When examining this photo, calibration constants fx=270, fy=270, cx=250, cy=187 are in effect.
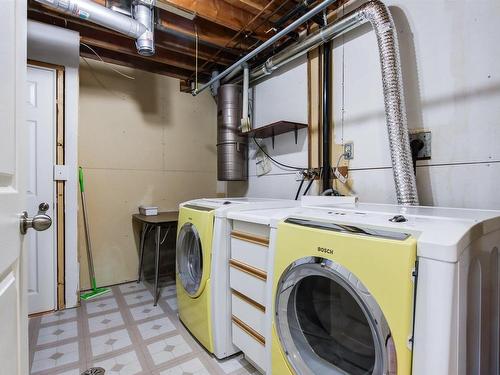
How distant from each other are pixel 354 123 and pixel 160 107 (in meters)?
2.22

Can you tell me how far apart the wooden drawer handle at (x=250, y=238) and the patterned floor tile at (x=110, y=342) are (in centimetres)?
112

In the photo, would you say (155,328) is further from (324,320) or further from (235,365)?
(324,320)

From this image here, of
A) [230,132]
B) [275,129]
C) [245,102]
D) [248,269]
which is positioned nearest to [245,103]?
[245,102]

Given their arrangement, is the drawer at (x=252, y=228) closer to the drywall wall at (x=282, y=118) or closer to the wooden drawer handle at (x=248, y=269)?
the wooden drawer handle at (x=248, y=269)

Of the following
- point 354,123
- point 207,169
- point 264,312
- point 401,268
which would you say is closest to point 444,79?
point 354,123

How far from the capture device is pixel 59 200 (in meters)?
2.36

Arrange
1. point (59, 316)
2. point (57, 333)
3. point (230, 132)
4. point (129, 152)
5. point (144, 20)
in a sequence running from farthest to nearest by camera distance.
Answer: point (129, 152), point (230, 132), point (59, 316), point (144, 20), point (57, 333)

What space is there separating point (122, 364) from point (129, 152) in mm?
2059

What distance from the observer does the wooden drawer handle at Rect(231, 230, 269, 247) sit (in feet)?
4.50

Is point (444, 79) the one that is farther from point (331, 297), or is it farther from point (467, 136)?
point (331, 297)

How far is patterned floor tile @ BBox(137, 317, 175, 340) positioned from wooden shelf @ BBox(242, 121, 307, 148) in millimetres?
1812

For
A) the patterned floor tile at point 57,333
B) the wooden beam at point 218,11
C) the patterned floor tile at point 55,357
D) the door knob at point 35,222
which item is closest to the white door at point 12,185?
the door knob at point 35,222

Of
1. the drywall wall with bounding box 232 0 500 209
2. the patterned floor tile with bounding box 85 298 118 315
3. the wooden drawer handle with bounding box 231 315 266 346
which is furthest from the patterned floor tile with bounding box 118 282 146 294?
the drywall wall with bounding box 232 0 500 209

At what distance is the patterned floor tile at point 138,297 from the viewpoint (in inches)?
99.4
